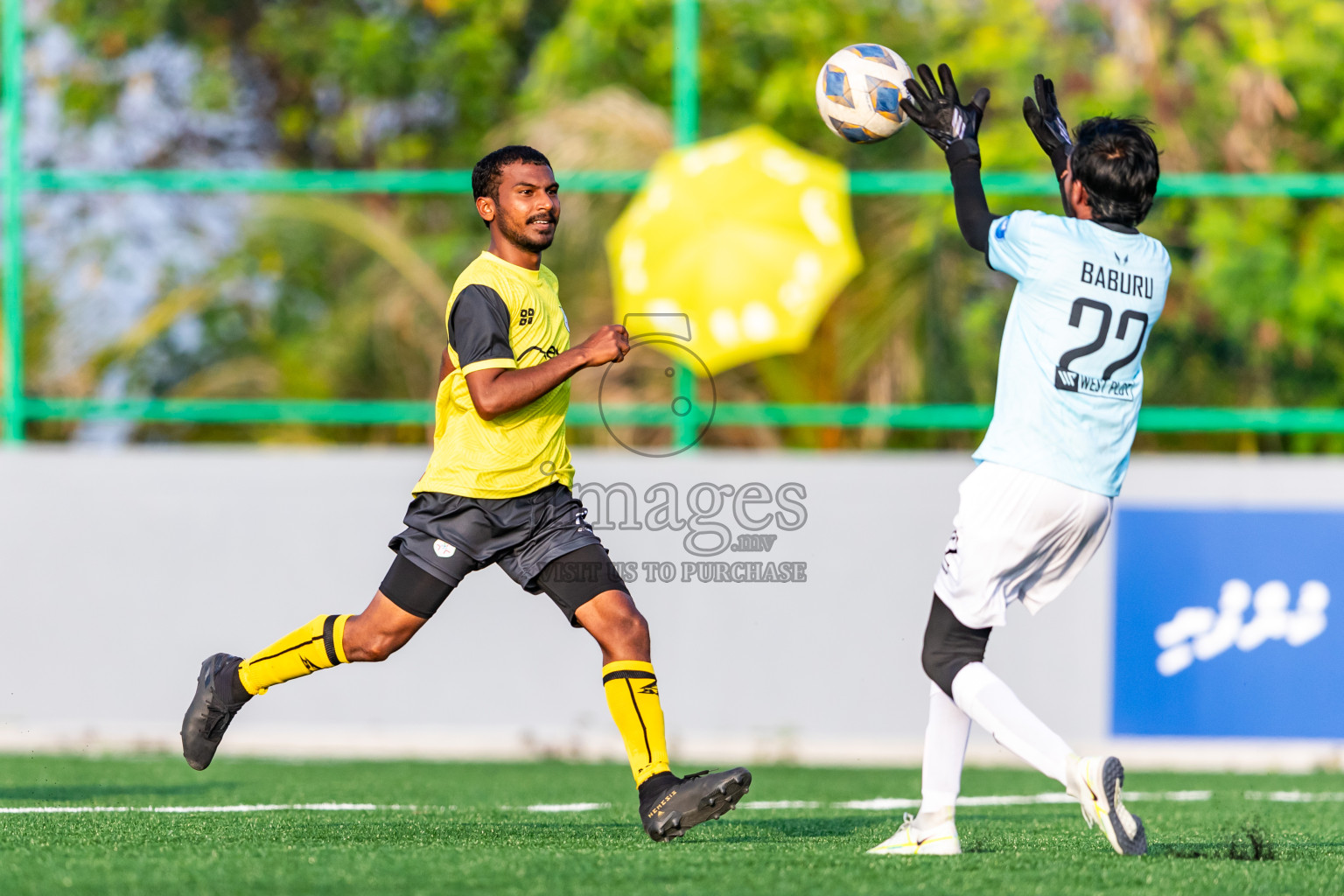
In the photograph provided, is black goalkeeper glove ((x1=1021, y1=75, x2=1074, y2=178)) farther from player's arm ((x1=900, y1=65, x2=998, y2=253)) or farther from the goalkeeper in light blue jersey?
the goalkeeper in light blue jersey

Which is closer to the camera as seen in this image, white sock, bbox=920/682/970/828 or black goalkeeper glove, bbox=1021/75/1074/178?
white sock, bbox=920/682/970/828

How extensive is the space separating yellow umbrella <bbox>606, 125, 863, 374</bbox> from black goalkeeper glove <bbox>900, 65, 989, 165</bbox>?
4.33 m

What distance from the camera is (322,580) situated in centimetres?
887

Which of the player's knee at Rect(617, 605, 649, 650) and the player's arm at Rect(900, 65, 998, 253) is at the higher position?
the player's arm at Rect(900, 65, 998, 253)

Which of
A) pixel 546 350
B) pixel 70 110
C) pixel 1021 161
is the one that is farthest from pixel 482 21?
pixel 546 350

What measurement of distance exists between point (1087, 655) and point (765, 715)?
163 centimetres

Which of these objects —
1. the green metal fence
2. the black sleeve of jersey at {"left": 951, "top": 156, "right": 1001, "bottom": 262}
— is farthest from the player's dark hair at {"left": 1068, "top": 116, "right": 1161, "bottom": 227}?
the green metal fence

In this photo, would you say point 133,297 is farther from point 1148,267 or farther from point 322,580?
point 1148,267

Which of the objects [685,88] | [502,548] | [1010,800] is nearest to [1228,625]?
[1010,800]

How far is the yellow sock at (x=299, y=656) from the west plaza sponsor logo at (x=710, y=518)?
3.46 meters

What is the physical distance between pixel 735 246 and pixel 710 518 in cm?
172

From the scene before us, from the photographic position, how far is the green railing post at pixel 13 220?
30.5 ft

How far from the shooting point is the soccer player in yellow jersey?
501 centimetres

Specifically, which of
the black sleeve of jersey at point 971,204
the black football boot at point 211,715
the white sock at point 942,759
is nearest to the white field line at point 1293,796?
the white sock at point 942,759
